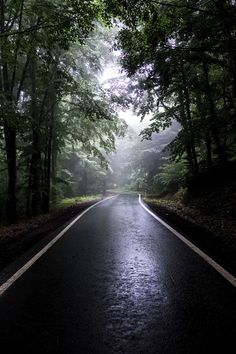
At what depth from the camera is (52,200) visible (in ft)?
89.5

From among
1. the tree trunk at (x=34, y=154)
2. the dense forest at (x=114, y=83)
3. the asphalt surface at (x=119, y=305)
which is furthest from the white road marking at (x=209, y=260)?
the tree trunk at (x=34, y=154)

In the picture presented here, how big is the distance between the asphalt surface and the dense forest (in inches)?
229

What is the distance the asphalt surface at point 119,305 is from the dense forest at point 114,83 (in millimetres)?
5829

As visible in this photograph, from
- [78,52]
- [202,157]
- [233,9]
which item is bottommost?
[202,157]

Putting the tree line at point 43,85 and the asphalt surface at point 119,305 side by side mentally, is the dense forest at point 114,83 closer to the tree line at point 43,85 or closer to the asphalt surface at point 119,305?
the tree line at point 43,85

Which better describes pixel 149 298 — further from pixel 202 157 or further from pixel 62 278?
pixel 202 157

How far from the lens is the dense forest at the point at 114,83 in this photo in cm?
992

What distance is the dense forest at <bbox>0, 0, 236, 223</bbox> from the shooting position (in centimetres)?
992

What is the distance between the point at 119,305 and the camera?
454cm

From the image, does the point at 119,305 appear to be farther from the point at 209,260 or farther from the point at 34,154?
the point at 34,154

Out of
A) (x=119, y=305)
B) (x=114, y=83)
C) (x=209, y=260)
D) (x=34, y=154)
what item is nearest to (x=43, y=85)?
(x=34, y=154)

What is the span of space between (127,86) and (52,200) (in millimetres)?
11047

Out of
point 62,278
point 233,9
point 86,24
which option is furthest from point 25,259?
point 233,9

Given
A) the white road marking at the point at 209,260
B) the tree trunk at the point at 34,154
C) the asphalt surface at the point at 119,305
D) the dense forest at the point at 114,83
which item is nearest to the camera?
the asphalt surface at the point at 119,305
